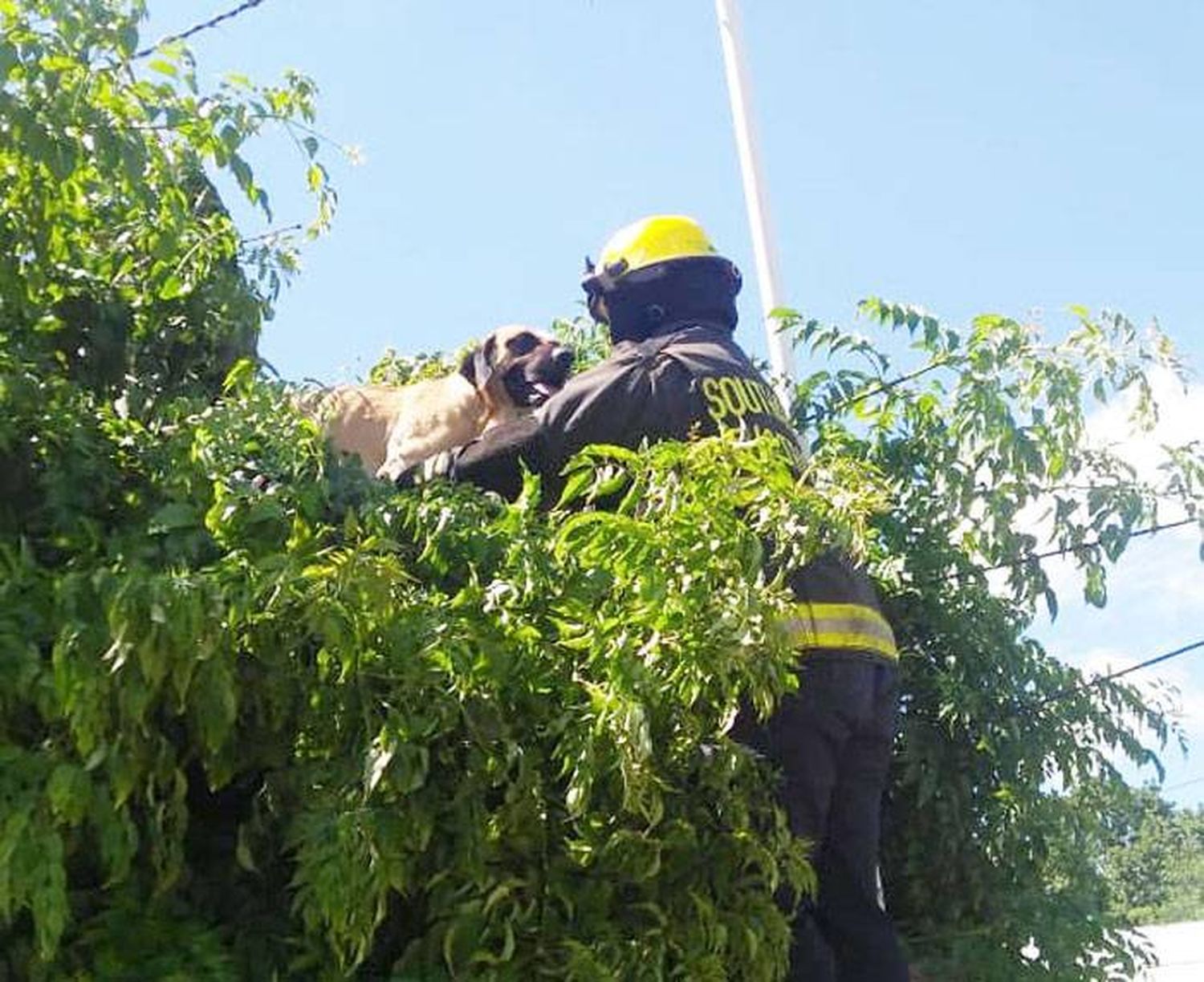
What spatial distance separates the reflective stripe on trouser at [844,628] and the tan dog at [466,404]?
1115 mm

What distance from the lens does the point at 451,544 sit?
10.2 feet

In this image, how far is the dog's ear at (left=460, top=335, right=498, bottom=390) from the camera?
15.2 ft

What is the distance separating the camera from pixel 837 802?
3818mm

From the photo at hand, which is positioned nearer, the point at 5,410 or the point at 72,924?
the point at 72,924

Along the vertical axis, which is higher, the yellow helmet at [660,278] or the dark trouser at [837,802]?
the yellow helmet at [660,278]

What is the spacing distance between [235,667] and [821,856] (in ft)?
5.17

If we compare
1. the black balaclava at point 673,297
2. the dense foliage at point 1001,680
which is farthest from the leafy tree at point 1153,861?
the black balaclava at point 673,297

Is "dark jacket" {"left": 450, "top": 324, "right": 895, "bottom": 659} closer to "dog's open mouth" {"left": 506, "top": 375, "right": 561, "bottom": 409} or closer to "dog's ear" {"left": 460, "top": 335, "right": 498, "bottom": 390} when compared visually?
"dog's open mouth" {"left": 506, "top": 375, "right": 561, "bottom": 409}

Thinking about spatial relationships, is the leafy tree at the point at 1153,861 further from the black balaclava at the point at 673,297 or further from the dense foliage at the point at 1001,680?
the black balaclava at the point at 673,297

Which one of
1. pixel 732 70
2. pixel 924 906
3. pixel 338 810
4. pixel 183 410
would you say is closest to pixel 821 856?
pixel 924 906

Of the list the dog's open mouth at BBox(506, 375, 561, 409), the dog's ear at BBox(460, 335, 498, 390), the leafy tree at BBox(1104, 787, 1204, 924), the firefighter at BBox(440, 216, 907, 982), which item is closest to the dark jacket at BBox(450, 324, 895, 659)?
the firefighter at BBox(440, 216, 907, 982)

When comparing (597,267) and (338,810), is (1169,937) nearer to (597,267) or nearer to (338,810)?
(597,267)

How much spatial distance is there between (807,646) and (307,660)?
122 cm

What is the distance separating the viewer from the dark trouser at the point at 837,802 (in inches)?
141
